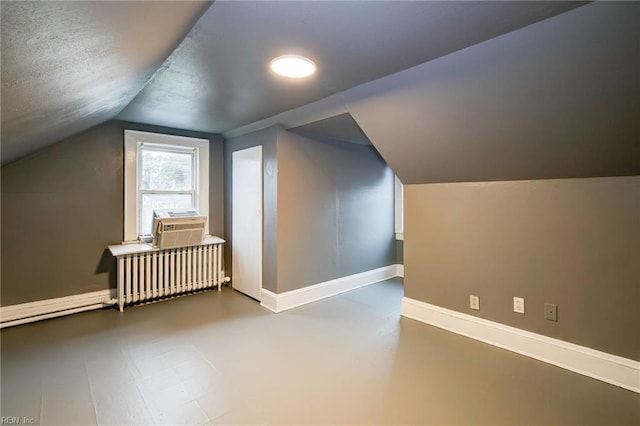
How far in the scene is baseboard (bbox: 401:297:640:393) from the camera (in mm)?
2006

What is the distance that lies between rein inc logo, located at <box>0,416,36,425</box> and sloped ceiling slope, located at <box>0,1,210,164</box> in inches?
61.9

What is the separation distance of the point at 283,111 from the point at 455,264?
7.17 ft

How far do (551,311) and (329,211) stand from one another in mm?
2374

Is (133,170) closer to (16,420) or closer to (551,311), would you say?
(16,420)

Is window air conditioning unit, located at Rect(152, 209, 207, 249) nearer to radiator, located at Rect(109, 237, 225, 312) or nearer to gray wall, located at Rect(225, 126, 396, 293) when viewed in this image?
radiator, located at Rect(109, 237, 225, 312)

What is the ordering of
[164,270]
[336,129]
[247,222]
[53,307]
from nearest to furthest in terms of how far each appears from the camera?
1. [53,307]
2. [336,129]
3. [164,270]
4. [247,222]

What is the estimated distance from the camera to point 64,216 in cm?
322

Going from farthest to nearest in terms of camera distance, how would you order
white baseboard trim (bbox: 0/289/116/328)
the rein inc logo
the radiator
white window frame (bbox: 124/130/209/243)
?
1. white window frame (bbox: 124/130/209/243)
2. the radiator
3. white baseboard trim (bbox: 0/289/116/328)
4. the rein inc logo

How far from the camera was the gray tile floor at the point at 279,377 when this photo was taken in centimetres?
172

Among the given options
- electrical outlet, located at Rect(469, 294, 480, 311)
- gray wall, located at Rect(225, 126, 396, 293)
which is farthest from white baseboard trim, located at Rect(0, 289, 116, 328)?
electrical outlet, located at Rect(469, 294, 480, 311)

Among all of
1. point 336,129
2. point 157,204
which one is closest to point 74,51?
point 336,129

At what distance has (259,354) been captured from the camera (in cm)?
240

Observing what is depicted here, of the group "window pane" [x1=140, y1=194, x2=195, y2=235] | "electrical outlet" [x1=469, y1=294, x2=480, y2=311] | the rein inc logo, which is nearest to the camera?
the rein inc logo

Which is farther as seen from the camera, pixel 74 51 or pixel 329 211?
pixel 329 211
